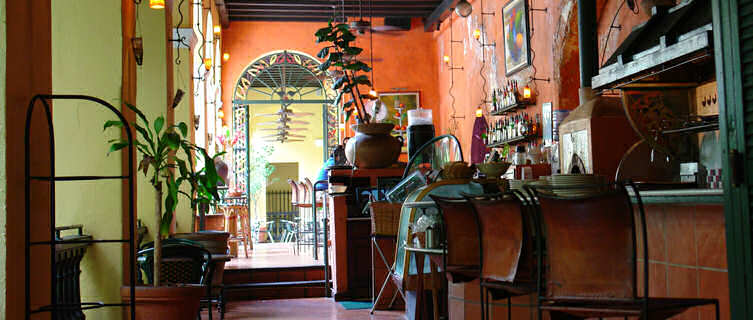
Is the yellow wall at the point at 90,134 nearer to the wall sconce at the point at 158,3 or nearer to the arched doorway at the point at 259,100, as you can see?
the wall sconce at the point at 158,3

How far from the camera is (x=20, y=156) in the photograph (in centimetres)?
298

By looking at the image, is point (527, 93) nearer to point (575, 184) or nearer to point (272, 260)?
point (272, 260)

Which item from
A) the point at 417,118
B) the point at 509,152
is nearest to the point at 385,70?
the point at 509,152

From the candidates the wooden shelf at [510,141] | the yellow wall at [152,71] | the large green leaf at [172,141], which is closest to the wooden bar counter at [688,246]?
the large green leaf at [172,141]

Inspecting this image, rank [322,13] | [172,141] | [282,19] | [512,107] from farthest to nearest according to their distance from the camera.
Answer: [282,19]
[322,13]
[512,107]
[172,141]

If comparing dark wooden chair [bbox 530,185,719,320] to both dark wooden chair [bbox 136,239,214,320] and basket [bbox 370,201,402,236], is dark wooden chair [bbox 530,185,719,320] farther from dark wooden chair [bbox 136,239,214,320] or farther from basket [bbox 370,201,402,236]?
basket [bbox 370,201,402,236]

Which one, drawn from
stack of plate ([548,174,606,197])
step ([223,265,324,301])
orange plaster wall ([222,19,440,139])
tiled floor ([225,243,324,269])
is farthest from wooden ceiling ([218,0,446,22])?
stack of plate ([548,174,606,197])

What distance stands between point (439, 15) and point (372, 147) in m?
8.55

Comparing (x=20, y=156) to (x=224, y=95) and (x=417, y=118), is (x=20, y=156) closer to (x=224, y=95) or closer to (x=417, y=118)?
(x=417, y=118)

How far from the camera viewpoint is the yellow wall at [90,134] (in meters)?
4.24

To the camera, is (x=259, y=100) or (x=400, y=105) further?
(x=400, y=105)

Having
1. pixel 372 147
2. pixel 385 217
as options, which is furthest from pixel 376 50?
pixel 385 217

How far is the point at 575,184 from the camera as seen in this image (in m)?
3.00

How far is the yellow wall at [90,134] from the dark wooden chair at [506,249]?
8.11 ft
